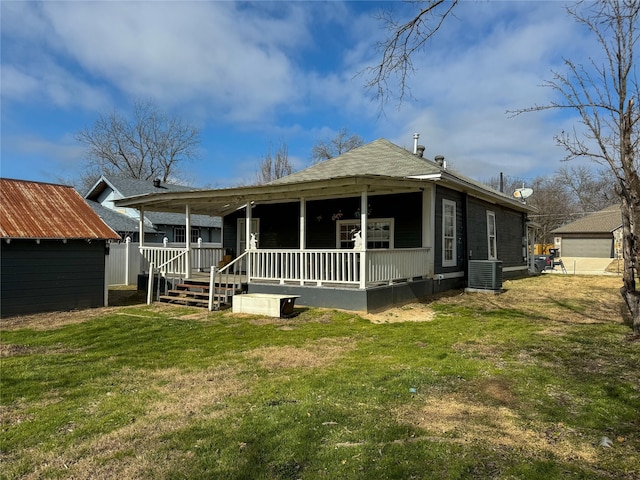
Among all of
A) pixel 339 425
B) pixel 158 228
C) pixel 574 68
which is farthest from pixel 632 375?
pixel 158 228

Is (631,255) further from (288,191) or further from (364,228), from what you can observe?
(288,191)

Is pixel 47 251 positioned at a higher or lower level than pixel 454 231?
lower

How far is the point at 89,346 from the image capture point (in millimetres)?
6617

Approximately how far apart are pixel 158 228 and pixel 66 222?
12549 mm

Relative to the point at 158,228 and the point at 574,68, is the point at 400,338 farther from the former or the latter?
the point at 158,228

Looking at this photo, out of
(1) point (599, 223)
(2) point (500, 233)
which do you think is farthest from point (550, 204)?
(2) point (500, 233)

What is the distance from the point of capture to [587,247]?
3572 centimetres

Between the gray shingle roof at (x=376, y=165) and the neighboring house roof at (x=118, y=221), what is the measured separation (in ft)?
35.9

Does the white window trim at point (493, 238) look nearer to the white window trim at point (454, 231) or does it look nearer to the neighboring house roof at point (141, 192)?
the white window trim at point (454, 231)

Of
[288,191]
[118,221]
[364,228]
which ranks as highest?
[118,221]

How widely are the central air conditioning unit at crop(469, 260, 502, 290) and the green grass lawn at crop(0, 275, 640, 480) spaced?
176 inches

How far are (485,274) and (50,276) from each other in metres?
11.2

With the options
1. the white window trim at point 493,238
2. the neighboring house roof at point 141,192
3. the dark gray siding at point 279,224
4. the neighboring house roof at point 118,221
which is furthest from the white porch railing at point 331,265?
the neighboring house roof at point 141,192

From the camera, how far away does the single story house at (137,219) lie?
21.7 meters
